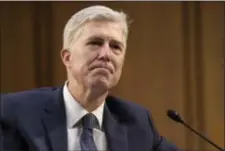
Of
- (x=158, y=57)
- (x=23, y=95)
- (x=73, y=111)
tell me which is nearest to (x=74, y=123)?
(x=73, y=111)

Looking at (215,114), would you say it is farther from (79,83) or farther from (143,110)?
(79,83)

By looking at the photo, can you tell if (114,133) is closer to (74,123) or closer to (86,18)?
(74,123)

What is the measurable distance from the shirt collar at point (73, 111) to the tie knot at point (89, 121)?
0.4 inches

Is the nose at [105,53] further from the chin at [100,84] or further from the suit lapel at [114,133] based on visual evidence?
the suit lapel at [114,133]

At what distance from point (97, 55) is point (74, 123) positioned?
17cm

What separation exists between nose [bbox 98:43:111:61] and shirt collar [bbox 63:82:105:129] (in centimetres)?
14

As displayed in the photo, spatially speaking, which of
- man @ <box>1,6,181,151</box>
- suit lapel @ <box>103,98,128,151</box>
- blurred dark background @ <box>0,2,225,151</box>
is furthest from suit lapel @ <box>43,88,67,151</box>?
blurred dark background @ <box>0,2,225,151</box>

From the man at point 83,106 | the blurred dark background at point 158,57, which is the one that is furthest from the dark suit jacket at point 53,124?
the blurred dark background at point 158,57

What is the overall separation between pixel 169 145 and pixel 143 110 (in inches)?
4.4

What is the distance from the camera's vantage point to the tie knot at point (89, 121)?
49.5 inches

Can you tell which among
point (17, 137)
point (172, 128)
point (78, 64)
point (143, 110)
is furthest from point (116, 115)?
point (172, 128)

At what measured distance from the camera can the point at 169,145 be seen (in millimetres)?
1360

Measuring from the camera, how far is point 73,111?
49.7 inches

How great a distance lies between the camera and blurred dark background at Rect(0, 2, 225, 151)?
222 centimetres
